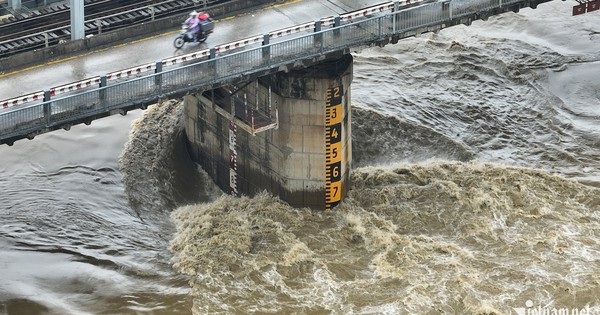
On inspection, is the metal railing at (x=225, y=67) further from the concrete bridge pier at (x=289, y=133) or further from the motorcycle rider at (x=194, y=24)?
the motorcycle rider at (x=194, y=24)

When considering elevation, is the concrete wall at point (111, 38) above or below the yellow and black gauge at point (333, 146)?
above

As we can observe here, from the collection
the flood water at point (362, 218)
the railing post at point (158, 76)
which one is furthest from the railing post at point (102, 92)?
Result: the flood water at point (362, 218)

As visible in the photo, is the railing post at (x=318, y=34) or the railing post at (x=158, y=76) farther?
the railing post at (x=318, y=34)

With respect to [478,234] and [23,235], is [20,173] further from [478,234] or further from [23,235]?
[478,234]

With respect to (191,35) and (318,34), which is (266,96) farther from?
(318,34)

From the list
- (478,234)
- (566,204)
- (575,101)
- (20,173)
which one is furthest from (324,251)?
(575,101)

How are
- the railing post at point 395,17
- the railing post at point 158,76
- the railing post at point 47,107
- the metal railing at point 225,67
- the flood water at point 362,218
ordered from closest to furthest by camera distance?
the railing post at point 47,107
the metal railing at point 225,67
the railing post at point 158,76
the flood water at point 362,218
the railing post at point 395,17

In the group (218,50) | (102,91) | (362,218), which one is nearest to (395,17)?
(218,50)
